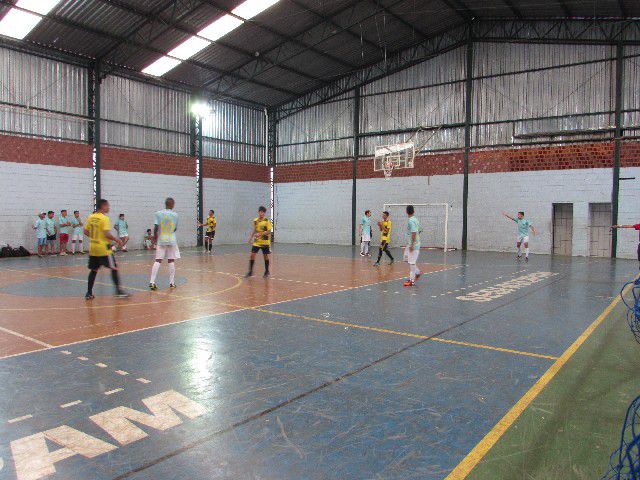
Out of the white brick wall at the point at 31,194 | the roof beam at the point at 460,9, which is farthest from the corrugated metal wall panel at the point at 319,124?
the white brick wall at the point at 31,194

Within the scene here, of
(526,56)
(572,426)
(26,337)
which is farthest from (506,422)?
(526,56)

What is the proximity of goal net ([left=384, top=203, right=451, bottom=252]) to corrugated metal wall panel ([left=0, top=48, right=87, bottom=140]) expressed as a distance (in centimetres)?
1846

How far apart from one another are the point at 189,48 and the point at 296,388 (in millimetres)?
23119

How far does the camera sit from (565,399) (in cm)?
482

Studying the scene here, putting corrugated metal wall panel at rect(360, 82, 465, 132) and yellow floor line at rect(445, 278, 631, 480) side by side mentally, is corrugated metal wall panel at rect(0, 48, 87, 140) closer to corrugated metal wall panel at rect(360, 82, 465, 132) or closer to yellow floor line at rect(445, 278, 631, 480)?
corrugated metal wall panel at rect(360, 82, 465, 132)

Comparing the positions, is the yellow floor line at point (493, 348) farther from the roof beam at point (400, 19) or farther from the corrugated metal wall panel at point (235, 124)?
the corrugated metal wall panel at point (235, 124)

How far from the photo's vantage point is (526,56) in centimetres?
2539

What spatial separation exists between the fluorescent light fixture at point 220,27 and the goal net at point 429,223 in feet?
45.0

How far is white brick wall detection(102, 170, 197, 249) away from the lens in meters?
25.7

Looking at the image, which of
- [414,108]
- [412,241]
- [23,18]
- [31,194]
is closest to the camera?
[412,241]

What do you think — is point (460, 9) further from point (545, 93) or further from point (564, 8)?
point (545, 93)

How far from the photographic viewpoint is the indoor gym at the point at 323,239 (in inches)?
160

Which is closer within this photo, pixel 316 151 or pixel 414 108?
pixel 414 108

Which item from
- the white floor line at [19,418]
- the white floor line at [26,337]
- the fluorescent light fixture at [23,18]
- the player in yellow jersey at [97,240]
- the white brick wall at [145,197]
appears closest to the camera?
the white floor line at [19,418]
